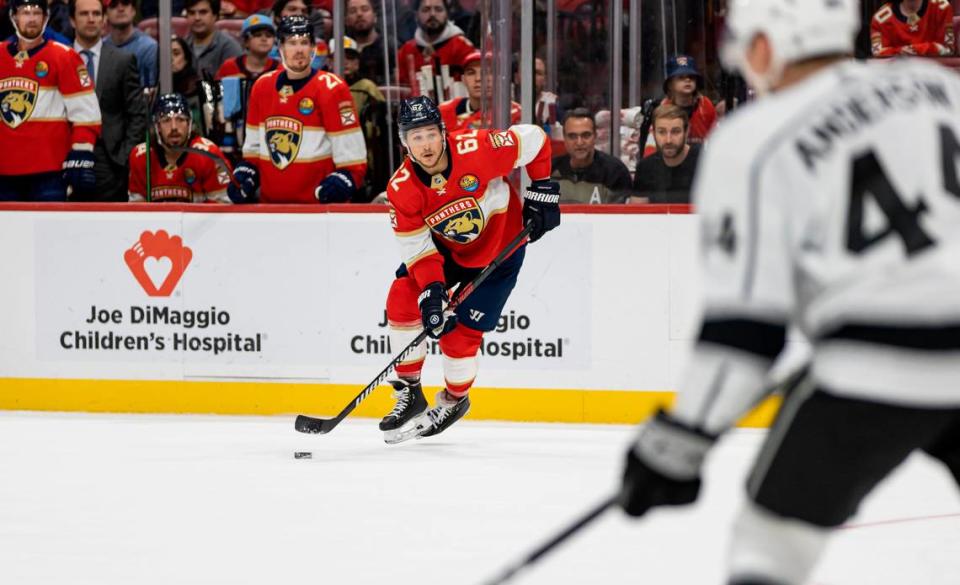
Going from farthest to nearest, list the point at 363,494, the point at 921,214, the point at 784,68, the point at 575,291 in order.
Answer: the point at 575,291
the point at 363,494
the point at 784,68
the point at 921,214

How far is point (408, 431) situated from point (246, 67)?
1.79 meters

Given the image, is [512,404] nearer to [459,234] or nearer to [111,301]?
[459,234]

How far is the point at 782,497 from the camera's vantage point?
4.83 feet

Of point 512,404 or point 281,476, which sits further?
point 512,404

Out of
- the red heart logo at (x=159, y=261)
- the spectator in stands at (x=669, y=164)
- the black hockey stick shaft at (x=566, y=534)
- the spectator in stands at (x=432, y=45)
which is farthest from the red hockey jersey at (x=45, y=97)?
the black hockey stick shaft at (x=566, y=534)

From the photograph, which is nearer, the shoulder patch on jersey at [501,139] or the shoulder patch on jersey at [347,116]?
the shoulder patch on jersey at [501,139]

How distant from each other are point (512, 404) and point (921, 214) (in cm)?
384

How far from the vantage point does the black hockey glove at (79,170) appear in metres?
5.49

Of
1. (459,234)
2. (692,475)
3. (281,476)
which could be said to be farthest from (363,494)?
(692,475)

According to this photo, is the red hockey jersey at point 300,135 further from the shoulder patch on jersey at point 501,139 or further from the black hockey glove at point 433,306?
the black hockey glove at point 433,306

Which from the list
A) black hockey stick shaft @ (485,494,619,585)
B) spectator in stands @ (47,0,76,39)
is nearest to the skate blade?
spectator in stands @ (47,0,76,39)

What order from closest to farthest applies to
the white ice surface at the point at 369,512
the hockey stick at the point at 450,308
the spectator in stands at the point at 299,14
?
the white ice surface at the point at 369,512
the hockey stick at the point at 450,308
the spectator in stands at the point at 299,14

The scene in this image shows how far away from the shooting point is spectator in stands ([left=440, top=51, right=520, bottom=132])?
541 centimetres

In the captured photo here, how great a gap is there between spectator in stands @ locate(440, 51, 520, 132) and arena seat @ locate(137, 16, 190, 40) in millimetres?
1251
